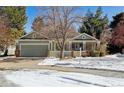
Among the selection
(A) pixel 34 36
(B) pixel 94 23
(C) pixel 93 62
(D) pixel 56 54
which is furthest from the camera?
(A) pixel 34 36

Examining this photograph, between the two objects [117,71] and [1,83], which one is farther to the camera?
[117,71]

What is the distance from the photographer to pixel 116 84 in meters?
10.7

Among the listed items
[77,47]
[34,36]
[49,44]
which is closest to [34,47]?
[49,44]

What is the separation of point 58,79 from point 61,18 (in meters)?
3.46

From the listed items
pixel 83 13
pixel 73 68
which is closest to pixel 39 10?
pixel 83 13

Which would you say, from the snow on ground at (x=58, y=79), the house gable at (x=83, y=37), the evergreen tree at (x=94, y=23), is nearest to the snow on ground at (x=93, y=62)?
the house gable at (x=83, y=37)

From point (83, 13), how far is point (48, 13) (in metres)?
1.45

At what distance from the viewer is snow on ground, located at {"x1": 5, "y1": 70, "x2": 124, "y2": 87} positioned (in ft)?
35.6

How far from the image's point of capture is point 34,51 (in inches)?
587

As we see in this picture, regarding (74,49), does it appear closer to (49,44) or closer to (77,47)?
(77,47)

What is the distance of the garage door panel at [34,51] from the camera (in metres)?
14.8
